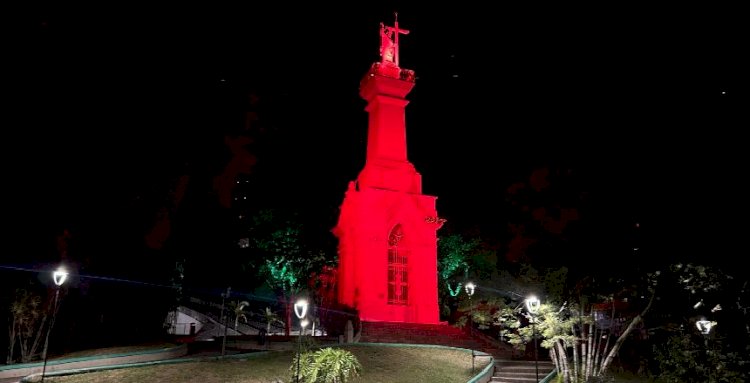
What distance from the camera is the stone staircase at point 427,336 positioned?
23.9 meters

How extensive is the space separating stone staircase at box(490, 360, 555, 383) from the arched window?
10.2 metres

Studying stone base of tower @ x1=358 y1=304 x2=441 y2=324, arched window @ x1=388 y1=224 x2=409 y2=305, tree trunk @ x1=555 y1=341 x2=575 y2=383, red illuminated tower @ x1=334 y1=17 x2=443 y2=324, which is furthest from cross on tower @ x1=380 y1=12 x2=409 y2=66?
tree trunk @ x1=555 y1=341 x2=575 y2=383

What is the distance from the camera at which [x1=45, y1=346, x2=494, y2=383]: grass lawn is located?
15188 mm

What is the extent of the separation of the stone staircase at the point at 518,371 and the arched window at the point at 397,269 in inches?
402

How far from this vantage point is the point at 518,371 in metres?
18.7

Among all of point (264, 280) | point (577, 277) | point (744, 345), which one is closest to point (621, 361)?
point (577, 277)

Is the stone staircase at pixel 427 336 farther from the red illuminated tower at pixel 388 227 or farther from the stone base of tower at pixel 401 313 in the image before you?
the red illuminated tower at pixel 388 227

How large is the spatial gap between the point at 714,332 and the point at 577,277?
3.42m

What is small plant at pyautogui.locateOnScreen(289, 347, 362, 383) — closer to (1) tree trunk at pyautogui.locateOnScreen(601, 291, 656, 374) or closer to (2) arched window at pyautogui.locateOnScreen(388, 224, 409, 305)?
(1) tree trunk at pyautogui.locateOnScreen(601, 291, 656, 374)

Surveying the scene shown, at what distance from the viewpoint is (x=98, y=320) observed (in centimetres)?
2369

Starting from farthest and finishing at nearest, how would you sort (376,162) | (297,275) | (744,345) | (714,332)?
(297,275) < (376,162) < (714,332) < (744,345)

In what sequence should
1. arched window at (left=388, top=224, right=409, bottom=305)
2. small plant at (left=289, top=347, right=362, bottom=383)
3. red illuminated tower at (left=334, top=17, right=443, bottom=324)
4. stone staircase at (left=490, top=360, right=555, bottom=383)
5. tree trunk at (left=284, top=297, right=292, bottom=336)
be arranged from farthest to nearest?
tree trunk at (left=284, top=297, right=292, bottom=336)
arched window at (left=388, top=224, right=409, bottom=305)
red illuminated tower at (left=334, top=17, right=443, bottom=324)
stone staircase at (left=490, top=360, right=555, bottom=383)
small plant at (left=289, top=347, right=362, bottom=383)

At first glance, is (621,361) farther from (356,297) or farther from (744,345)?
(356,297)

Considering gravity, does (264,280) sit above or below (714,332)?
above
